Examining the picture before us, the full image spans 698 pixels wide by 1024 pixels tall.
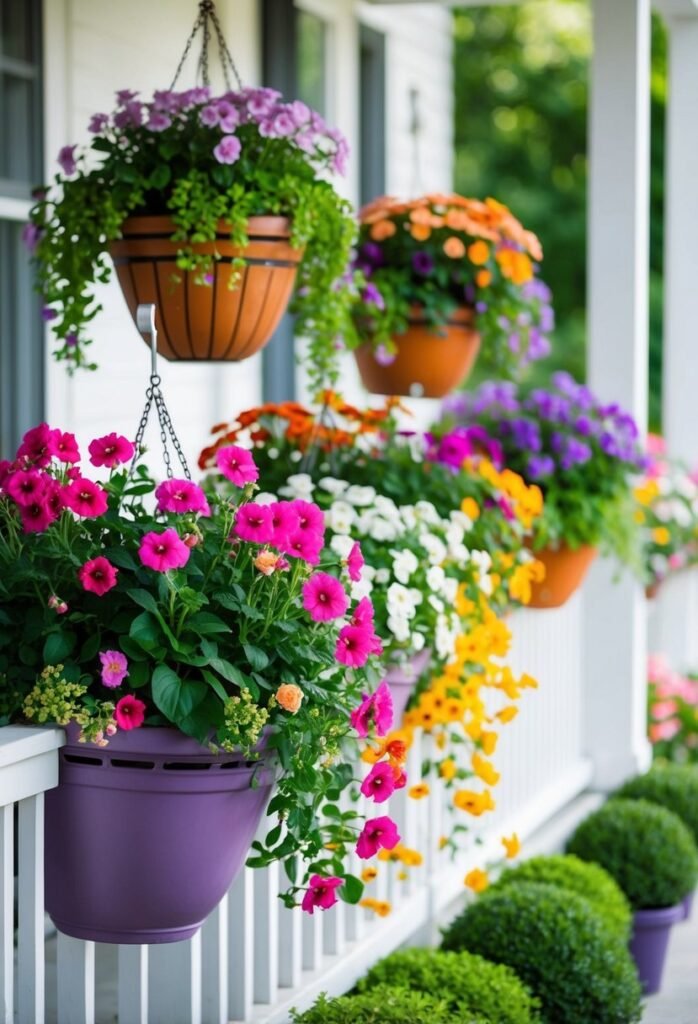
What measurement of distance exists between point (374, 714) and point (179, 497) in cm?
38

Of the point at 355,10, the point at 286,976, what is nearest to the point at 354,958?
the point at 286,976

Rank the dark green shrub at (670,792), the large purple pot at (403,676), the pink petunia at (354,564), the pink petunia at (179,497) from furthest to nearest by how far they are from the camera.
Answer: the dark green shrub at (670,792) < the large purple pot at (403,676) < the pink petunia at (354,564) < the pink petunia at (179,497)

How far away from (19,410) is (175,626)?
61.8 inches

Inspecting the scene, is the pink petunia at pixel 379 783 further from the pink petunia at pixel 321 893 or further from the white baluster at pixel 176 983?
the white baluster at pixel 176 983

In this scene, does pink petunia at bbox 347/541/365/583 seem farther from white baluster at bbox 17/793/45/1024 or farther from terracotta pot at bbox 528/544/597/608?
terracotta pot at bbox 528/544/597/608

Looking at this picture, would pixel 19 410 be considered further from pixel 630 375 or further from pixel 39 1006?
pixel 630 375

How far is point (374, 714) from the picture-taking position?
1.96 meters

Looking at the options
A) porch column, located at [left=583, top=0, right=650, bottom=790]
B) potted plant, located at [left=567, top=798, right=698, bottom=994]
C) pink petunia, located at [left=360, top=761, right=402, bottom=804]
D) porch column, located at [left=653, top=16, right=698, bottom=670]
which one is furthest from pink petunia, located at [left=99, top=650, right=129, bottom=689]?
porch column, located at [left=653, top=16, right=698, bottom=670]

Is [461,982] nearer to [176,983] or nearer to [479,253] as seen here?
[176,983]

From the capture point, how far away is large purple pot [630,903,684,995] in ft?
12.2

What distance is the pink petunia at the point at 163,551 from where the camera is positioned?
1.79 metres

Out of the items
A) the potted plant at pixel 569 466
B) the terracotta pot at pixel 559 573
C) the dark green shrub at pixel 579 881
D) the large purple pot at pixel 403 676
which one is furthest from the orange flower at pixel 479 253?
the dark green shrub at pixel 579 881

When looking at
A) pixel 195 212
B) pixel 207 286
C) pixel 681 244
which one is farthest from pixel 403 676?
pixel 681 244

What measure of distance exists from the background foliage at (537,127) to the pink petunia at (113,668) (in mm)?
14418
